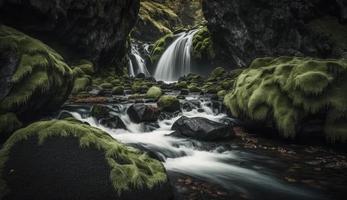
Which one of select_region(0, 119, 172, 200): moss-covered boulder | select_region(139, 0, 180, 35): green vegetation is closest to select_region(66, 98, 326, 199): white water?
select_region(0, 119, 172, 200): moss-covered boulder

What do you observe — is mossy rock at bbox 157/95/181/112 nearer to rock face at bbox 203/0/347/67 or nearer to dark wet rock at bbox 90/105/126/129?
dark wet rock at bbox 90/105/126/129

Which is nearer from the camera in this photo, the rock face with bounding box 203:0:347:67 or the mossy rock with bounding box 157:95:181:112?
the mossy rock with bounding box 157:95:181:112

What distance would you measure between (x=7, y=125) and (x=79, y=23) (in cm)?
1762

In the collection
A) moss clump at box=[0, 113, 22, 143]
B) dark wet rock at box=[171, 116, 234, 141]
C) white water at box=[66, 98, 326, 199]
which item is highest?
moss clump at box=[0, 113, 22, 143]

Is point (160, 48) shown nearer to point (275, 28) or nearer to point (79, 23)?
point (79, 23)

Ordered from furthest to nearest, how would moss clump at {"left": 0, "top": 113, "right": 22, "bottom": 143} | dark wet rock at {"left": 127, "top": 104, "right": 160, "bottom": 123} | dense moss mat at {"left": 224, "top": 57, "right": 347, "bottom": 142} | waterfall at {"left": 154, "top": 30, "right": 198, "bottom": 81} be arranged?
1. waterfall at {"left": 154, "top": 30, "right": 198, "bottom": 81}
2. dark wet rock at {"left": 127, "top": 104, "right": 160, "bottom": 123}
3. dense moss mat at {"left": 224, "top": 57, "right": 347, "bottom": 142}
4. moss clump at {"left": 0, "top": 113, "right": 22, "bottom": 143}

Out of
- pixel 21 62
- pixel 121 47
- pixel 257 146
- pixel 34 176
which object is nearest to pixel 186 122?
pixel 257 146

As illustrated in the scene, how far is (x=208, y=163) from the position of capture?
8.88 meters

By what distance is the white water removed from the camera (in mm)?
6948

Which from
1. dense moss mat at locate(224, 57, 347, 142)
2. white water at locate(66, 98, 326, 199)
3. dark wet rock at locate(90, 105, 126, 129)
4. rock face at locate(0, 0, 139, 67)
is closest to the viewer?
white water at locate(66, 98, 326, 199)

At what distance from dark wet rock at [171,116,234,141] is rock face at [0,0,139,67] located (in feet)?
38.9

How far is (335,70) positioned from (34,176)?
9915mm

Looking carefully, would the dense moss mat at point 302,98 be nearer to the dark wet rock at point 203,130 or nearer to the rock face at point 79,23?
the dark wet rock at point 203,130

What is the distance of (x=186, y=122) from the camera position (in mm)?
11594
